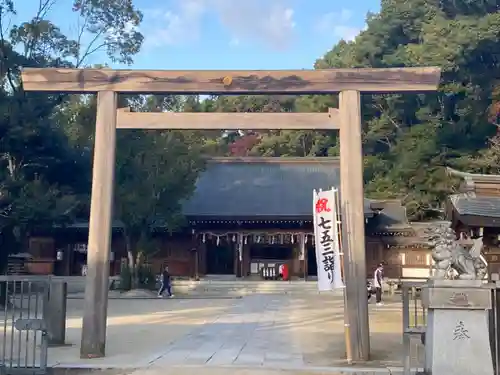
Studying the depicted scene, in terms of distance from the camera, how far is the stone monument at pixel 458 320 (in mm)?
6559

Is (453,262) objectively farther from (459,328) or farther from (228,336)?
(228,336)

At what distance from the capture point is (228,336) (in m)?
12.5

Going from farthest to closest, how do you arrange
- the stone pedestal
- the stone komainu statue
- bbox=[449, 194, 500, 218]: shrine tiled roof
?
bbox=[449, 194, 500, 218]: shrine tiled roof, the stone komainu statue, the stone pedestal

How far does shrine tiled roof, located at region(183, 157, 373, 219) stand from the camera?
30.5 m

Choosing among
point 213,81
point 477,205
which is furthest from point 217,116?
point 477,205

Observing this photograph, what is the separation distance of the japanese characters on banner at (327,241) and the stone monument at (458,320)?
260 cm

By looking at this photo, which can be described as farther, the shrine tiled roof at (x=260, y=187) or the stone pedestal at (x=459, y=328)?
the shrine tiled roof at (x=260, y=187)

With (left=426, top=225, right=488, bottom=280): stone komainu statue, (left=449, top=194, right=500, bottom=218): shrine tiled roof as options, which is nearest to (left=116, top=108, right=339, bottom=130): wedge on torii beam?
(left=426, top=225, right=488, bottom=280): stone komainu statue

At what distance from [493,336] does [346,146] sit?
389 centimetres

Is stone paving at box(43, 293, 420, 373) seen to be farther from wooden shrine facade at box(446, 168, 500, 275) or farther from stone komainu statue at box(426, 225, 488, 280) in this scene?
wooden shrine facade at box(446, 168, 500, 275)

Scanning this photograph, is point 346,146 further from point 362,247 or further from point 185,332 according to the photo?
point 185,332

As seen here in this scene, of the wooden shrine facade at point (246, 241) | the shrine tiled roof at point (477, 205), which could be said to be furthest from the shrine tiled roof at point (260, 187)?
the shrine tiled roof at point (477, 205)

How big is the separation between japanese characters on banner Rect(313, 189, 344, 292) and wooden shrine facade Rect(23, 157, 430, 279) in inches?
772

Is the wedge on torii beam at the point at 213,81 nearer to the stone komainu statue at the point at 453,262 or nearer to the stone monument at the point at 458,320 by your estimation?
the stone komainu statue at the point at 453,262
